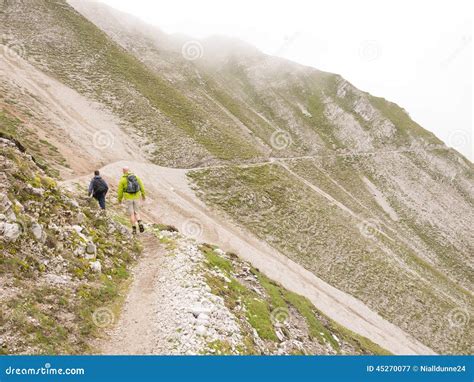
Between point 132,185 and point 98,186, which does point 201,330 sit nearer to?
point 132,185

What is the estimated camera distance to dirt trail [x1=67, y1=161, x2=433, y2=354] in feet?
125

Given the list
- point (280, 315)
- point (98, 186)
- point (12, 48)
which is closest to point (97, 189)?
point (98, 186)

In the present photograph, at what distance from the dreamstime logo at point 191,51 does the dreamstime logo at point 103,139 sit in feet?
265

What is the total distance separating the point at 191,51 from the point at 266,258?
120238 mm

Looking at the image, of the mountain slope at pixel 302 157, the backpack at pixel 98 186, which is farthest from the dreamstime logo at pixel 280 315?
the mountain slope at pixel 302 157

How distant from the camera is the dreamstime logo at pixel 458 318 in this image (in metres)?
48.0

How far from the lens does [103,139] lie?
177 feet

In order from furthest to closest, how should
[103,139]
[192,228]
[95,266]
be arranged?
[103,139]
[192,228]
[95,266]

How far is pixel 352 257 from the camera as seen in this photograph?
167 feet

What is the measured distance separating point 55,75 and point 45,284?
200 ft

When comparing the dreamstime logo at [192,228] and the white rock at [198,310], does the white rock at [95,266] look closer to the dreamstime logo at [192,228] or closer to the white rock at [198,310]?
the white rock at [198,310]

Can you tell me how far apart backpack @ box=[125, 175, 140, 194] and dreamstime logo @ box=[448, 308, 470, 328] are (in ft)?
155
